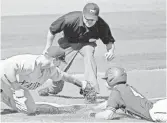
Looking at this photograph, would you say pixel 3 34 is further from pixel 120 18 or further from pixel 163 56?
pixel 163 56

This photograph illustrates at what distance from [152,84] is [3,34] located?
15.4ft

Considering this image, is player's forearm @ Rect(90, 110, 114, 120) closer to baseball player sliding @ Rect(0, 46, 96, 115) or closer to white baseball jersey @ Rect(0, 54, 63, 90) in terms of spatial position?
baseball player sliding @ Rect(0, 46, 96, 115)

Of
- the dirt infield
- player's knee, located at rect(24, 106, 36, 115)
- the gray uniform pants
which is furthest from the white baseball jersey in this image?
the dirt infield

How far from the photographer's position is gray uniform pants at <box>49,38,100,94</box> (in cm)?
696

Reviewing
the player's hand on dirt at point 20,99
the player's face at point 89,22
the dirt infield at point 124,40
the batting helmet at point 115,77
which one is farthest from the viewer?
the dirt infield at point 124,40

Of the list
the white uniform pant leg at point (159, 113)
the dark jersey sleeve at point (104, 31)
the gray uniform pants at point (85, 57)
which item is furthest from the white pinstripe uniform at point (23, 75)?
the white uniform pant leg at point (159, 113)

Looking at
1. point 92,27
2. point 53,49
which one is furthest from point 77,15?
point 53,49

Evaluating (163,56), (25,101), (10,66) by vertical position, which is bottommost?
(163,56)

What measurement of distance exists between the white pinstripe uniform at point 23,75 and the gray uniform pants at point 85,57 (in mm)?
856

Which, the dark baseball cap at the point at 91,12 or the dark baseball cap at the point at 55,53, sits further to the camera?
the dark baseball cap at the point at 91,12

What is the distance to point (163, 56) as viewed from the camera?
1114cm

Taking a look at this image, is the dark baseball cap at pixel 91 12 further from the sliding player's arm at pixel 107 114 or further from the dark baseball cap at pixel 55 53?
the sliding player's arm at pixel 107 114

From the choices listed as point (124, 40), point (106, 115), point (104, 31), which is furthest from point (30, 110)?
point (124, 40)

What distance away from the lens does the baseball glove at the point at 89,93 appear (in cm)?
683
